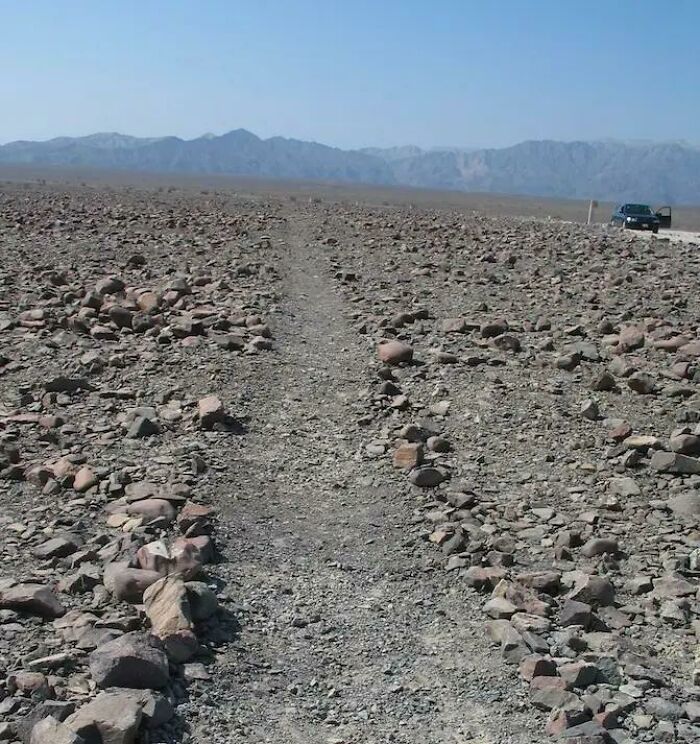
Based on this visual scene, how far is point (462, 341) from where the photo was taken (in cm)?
1145

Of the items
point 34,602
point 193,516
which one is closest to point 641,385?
point 193,516

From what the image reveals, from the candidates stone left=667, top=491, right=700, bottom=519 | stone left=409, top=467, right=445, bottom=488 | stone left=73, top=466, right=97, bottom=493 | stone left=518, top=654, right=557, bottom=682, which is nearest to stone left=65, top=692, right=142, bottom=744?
stone left=518, top=654, right=557, bottom=682

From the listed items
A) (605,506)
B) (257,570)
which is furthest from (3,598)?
(605,506)

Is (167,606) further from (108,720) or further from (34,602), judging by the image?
(108,720)

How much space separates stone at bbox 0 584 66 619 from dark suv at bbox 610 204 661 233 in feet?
116

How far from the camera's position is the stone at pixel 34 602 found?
15.5ft

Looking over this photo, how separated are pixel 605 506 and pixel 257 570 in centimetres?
250

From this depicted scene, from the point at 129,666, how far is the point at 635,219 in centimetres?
3649

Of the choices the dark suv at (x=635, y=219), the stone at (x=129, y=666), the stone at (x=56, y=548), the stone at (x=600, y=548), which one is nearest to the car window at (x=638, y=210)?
the dark suv at (x=635, y=219)

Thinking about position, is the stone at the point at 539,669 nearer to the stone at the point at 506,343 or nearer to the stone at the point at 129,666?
the stone at the point at 129,666

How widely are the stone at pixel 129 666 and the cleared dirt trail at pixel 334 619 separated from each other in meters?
0.23

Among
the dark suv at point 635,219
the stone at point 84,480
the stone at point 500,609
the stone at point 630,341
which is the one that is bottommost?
the stone at point 500,609

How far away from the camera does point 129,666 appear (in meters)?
4.04

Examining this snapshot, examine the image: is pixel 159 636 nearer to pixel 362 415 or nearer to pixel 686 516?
pixel 686 516
